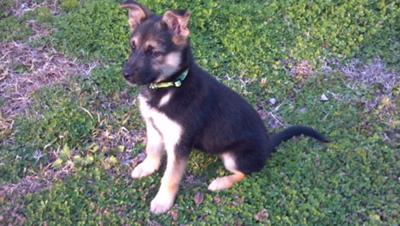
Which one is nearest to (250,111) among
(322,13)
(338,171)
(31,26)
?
(338,171)

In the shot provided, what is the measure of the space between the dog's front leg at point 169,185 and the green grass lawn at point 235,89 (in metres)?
0.09

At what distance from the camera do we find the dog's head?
13.8ft

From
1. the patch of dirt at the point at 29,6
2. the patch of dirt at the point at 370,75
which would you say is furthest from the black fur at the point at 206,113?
the patch of dirt at the point at 29,6

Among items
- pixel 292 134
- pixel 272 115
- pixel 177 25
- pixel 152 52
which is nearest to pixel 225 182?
pixel 292 134

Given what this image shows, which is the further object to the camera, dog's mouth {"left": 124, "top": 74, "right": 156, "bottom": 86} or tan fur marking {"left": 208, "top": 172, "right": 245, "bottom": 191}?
tan fur marking {"left": 208, "top": 172, "right": 245, "bottom": 191}

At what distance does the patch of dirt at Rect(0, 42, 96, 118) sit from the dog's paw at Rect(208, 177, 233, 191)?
92.7 inches

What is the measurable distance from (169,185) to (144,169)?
524 mm

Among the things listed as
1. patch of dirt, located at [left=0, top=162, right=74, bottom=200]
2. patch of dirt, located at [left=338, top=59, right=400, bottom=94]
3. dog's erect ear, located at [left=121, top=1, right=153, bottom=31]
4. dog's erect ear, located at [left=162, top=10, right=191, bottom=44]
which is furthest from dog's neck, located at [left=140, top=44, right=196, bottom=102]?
patch of dirt, located at [left=338, top=59, right=400, bottom=94]

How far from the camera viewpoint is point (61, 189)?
486 cm

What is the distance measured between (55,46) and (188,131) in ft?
9.96

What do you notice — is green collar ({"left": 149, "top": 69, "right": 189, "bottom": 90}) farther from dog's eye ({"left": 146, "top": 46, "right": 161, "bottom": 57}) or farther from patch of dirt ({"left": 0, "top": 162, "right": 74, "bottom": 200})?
patch of dirt ({"left": 0, "top": 162, "right": 74, "bottom": 200})

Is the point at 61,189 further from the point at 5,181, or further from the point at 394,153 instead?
the point at 394,153

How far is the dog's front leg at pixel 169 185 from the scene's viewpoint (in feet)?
14.8

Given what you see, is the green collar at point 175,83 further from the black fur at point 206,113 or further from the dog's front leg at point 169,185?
the dog's front leg at point 169,185
